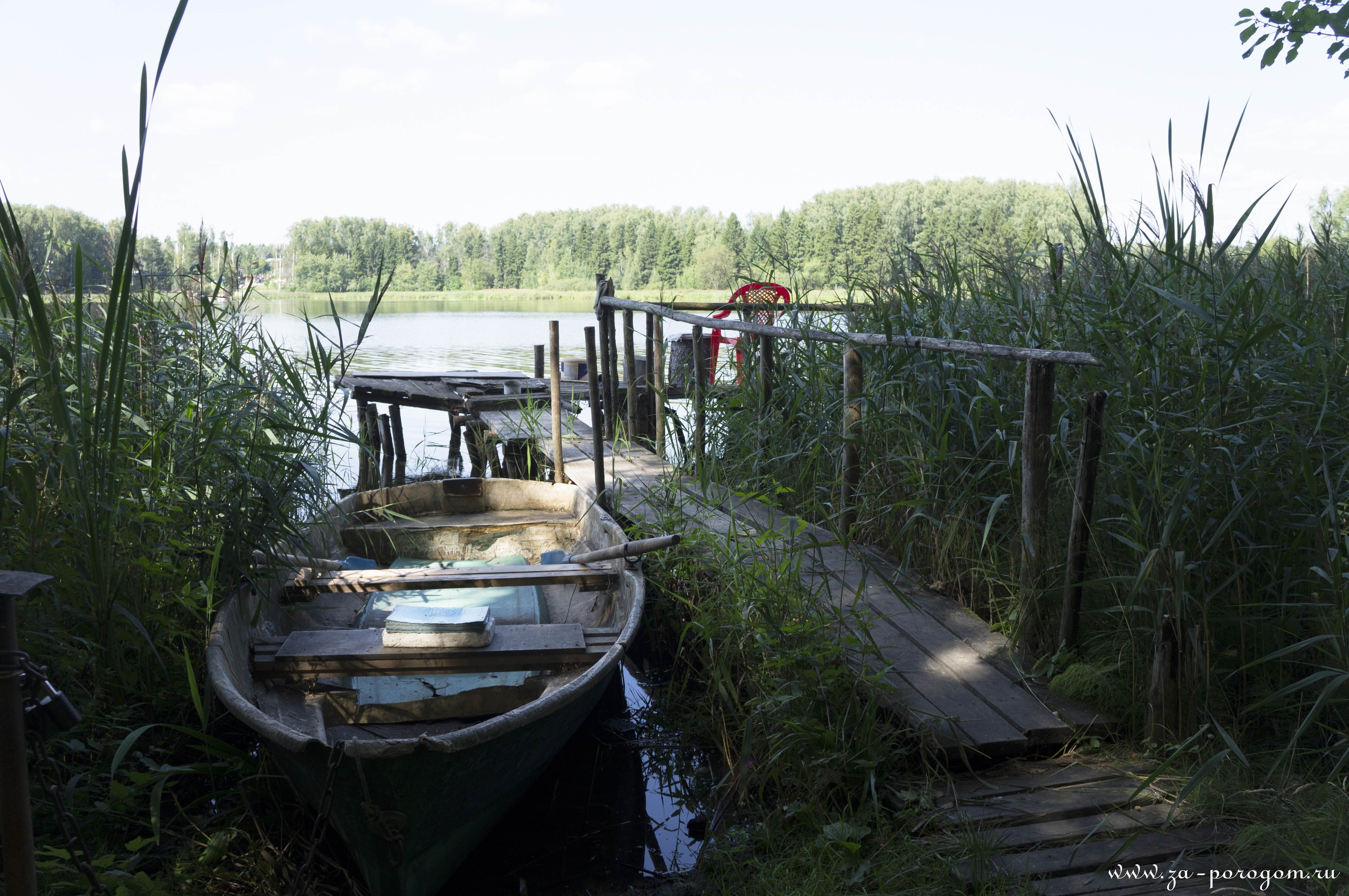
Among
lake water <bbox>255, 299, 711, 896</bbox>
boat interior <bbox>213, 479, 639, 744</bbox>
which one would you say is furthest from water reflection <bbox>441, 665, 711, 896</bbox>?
boat interior <bbox>213, 479, 639, 744</bbox>

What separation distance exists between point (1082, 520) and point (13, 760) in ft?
8.90

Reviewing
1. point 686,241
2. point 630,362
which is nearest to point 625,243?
point 686,241

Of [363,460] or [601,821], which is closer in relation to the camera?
[601,821]

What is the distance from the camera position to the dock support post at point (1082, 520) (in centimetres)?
263

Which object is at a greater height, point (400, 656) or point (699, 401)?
point (699, 401)

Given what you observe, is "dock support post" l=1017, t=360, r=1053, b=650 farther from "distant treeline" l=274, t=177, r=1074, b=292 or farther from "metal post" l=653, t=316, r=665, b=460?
"metal post" l=653, t=316, r=665, b=460

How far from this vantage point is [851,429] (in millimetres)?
3920

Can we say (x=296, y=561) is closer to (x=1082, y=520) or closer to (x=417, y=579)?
(x=417, y=579)

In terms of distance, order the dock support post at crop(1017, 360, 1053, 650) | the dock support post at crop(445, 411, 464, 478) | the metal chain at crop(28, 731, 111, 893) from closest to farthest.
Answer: the metal chain at crop(28, 731, 111, 893) → the dock support post at crop(1017, 360, 1053, 650) → the dock support post at crop(445, 411, 464, 478)

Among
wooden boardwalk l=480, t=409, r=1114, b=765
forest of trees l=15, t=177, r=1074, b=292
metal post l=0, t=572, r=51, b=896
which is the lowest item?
wooden boardwalk l=480, t=409, r=1114, b=765

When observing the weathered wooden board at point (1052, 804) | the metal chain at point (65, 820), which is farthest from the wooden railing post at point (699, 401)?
the metal chain at point (65, 820)

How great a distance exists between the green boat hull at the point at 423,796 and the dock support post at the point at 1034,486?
157 cm

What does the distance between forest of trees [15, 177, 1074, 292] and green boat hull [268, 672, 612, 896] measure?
1.91 meters

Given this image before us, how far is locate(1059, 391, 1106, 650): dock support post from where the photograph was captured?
104 inches
